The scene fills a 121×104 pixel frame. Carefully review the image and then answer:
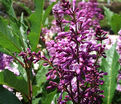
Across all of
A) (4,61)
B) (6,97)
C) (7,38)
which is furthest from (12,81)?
(4,61)

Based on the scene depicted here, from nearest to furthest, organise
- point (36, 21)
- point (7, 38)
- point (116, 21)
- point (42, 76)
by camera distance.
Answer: point (7, 38)
point (36, 21)
point (42, 76)
point (116, 21)

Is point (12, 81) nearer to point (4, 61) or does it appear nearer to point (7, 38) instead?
point (7, 38)

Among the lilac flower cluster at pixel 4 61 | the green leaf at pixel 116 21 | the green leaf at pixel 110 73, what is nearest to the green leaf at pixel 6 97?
the lilac flower cluster at pixel 4 61

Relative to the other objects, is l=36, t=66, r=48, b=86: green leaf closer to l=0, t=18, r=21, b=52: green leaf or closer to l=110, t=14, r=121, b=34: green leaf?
l=0, t=18, r=21, b=52: green leaf

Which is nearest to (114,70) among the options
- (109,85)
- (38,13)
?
(109,85)

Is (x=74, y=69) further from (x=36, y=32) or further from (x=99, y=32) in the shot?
(x=36, y=32)
